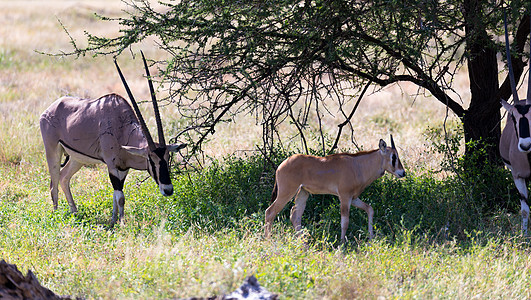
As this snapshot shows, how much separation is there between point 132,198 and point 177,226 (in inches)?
78.0

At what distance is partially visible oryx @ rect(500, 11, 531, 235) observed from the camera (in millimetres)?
7835

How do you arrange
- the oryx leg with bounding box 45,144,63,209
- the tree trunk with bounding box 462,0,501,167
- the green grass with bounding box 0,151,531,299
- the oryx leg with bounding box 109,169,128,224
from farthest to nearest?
the oryx leg with bounding box 45,144,63,209 < the tree trunk with bounding box 462,0,501,167 < the oryx leg with bounding box 109,169,128,224 < the green grass with bounding box 0,151,531,299

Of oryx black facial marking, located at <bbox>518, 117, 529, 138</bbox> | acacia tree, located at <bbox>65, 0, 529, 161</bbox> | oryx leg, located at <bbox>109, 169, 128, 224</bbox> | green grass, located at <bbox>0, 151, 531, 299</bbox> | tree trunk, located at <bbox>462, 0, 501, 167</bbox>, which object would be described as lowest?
green grass, located at <bbox>0, 151, 531, 299</bbox>

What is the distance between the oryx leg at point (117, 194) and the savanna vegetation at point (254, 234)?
0.56 feet

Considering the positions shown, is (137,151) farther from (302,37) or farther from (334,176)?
(334,176)

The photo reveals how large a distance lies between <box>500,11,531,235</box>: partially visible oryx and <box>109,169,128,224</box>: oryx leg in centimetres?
533

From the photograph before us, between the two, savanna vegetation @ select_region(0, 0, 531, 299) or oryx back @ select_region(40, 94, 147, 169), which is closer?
savanna vegetation @ select_region(0, 0, 531, 299)

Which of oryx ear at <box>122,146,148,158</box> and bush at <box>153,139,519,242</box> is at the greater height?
oryx ear at <box>122,146,148,158</box>

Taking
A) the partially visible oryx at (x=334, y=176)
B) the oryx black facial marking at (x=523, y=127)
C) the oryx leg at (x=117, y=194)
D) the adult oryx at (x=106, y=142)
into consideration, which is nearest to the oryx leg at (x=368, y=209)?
the partially visible oryx at (x=334, y=176)

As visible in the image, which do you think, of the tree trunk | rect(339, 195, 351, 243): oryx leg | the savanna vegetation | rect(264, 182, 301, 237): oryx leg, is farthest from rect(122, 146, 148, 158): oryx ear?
the tree trunk

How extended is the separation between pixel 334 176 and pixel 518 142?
2.37m

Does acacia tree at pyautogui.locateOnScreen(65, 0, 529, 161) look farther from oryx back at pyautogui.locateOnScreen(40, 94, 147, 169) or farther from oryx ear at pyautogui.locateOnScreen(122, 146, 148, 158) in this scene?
oryx back at pyautogui.locateOnScreen(40, 94, 147, 169)

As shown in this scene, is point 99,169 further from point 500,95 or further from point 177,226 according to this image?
point 500,95

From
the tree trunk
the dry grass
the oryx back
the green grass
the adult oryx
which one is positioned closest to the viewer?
the green grass
